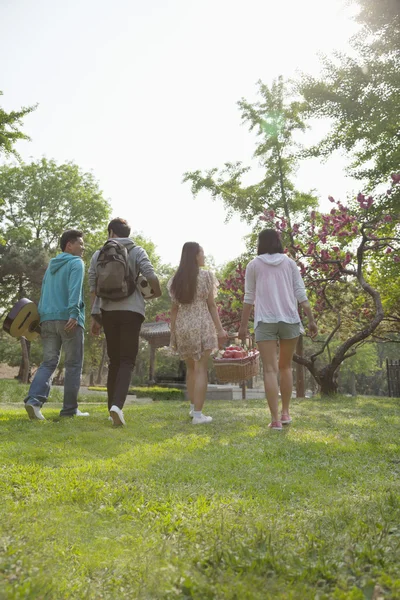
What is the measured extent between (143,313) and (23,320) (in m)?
1.73

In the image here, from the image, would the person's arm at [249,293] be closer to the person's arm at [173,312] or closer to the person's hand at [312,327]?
the person's hand at [312,327]

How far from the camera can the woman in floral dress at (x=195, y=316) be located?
5762mm

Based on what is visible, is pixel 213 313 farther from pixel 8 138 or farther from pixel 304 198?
pixel 304 198

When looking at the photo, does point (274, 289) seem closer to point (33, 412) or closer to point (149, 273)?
point (149, 273)

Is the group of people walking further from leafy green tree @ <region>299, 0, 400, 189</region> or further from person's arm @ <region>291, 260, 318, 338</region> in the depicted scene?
leafy green tree @ <region>299, 0, 400, 189</region>

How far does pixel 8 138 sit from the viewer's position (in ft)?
46.9

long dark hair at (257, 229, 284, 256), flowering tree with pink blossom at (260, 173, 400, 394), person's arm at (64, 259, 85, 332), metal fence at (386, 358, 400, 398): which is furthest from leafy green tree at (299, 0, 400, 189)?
metal fence at (386, 358, 400, 398)

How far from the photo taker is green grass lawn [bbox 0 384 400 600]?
1.56 m

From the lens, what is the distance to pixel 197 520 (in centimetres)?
210

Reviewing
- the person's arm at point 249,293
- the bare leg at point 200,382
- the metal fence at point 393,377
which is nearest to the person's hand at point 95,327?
the bare leg at point 200,382

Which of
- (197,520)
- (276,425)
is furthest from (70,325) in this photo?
(197,520)

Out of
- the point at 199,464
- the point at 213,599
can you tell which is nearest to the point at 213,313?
the point at 199,464

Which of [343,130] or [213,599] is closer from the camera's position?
[213,599]

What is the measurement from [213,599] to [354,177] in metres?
13.1
